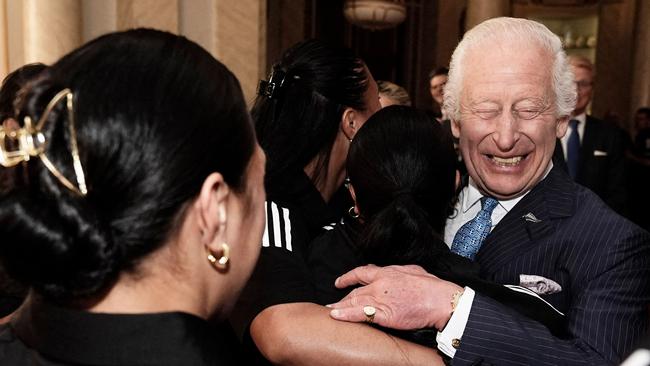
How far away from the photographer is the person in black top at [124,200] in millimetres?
935

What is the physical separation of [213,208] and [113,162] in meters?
0.16

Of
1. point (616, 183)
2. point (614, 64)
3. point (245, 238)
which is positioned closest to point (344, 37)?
point (614, 64)

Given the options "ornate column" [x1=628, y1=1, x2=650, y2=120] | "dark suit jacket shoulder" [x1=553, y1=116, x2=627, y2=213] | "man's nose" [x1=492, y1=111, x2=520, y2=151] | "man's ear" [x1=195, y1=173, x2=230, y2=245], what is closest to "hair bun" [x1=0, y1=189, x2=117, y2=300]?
"man's ear" [x1=195, y1=173, x2=230, y2=245]

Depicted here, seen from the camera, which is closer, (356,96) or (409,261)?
(409,261)

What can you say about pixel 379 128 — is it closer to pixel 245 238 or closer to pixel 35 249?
pixel 245 238

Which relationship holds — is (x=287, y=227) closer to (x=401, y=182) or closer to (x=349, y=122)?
(x=401, y=182)

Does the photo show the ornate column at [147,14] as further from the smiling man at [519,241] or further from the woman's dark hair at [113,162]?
the woman's dark hair at [113,162]

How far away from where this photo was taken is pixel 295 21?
36.0 feet

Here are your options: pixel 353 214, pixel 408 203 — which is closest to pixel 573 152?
pixel 353 214

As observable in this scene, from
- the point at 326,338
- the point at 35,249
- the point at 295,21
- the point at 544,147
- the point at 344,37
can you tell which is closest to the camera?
the point at 35,249

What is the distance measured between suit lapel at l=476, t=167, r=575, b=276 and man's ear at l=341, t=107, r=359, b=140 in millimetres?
541

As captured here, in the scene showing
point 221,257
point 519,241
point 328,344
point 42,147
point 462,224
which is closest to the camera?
point 42,147

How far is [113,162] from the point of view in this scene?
933mm

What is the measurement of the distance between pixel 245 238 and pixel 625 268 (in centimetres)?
96
